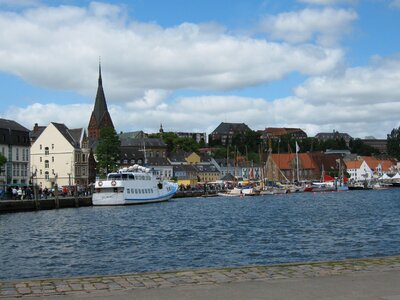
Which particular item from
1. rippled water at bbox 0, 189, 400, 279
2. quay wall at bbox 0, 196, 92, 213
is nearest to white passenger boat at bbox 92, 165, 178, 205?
quay wall at bbox 0, 196, 92, 213

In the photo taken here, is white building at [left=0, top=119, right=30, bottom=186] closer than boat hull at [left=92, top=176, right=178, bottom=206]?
No

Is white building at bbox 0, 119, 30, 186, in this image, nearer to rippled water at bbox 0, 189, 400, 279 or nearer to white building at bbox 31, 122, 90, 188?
white building at bbox 31, 122, 90, 188

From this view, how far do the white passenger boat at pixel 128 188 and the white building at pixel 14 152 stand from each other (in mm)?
22666

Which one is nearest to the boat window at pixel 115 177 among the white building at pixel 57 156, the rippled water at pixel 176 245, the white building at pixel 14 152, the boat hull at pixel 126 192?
the boat hull at pixel 126 192

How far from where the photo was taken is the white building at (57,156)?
133 meters

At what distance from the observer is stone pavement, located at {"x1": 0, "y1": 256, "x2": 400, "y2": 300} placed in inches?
476

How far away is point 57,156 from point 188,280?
124369mm

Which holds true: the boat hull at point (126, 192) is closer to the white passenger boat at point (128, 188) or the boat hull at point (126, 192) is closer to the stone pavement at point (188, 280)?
the white passenger boat at point (128, 188)

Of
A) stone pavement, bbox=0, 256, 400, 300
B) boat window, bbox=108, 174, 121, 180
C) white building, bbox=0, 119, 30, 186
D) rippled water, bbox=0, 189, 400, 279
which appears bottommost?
rippled water, bbox=0, 189, 400, 279

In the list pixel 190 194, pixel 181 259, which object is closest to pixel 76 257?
pixel 181 259

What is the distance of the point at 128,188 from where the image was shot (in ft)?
280

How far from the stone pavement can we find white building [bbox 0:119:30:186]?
87746 mm

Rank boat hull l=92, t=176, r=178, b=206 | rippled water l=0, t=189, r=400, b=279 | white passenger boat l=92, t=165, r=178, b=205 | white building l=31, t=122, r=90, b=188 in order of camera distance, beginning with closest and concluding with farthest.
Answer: rippled water l=0, t=189, r=400, b=279
boat hull l=92, t=176, r=178, b=206
white passenger boat l=92, t=165, r=178, b=205
white building l=31, t=122, r=90, b=188

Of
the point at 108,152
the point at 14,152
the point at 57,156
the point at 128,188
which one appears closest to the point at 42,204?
the point at 128,188
